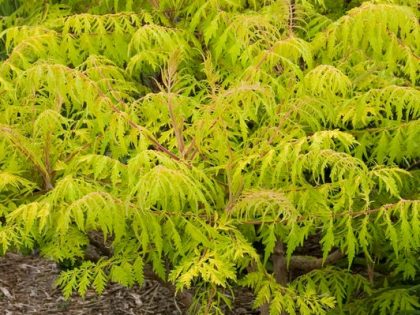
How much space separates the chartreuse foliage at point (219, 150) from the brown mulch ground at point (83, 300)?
157 centimetres

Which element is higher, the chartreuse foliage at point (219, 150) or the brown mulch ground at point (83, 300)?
the chartreuse foliage at point (219, 150)

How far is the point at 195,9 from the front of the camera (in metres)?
3.55

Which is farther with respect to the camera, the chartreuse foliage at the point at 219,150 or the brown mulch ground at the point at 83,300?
the brown mulch ground at the point at 83,300

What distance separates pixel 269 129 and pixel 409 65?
2.17 ft

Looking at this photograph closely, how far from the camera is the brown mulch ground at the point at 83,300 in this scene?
16.0 ft

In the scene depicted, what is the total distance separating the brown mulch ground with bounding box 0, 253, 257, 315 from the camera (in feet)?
16.0

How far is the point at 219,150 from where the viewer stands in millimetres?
2770

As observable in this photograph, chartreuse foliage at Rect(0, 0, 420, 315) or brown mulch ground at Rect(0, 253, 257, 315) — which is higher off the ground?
chartreuse foliage at Rect(0, 0, 420, 315)

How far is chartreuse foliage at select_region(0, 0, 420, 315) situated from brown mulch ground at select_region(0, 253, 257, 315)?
1.57 m

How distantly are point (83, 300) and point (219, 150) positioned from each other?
2562mm

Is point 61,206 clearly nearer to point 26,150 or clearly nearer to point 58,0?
point 26,150

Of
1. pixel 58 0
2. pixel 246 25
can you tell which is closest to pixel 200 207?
pixel 246 25

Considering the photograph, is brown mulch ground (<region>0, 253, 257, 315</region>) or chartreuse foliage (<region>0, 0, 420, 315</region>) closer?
chartreuse foliage (<region>0, 0, 420, 315</region>)

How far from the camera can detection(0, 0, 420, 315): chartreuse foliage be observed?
257 centimetres
